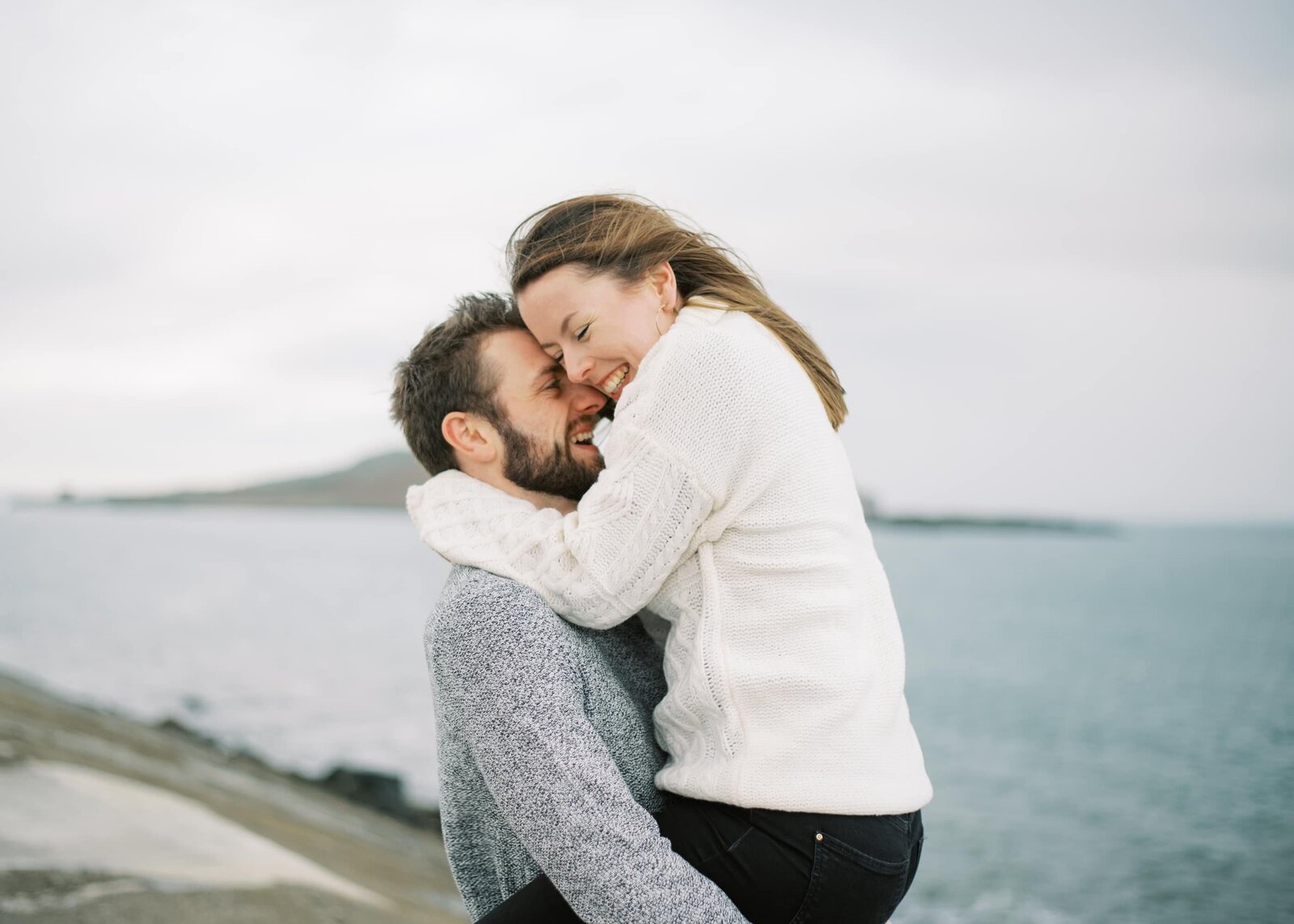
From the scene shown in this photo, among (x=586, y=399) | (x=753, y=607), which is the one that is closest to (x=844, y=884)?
(x=753, y=607)

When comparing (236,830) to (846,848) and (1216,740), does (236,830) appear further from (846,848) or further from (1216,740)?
(1216,740)

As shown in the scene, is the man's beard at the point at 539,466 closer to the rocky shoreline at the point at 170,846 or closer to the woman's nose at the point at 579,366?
the woman's nose at the point at 579,366

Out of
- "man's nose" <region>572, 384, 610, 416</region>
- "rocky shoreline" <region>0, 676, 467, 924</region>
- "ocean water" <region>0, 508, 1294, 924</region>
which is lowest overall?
"ocean water" <region>0, 508, 1294, 924</region>

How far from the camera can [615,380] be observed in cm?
253

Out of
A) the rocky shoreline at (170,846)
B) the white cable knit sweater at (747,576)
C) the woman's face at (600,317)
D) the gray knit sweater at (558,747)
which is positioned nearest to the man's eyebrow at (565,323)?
the woman's face at (600,317)

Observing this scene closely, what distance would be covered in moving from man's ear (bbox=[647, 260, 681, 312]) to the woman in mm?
229

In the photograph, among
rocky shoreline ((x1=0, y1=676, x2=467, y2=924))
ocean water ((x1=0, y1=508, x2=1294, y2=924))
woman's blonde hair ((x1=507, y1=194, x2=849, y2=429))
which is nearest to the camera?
woman's blonde hair ((x1=507, y1=194, x2=849, y2=429))

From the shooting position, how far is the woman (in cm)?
201

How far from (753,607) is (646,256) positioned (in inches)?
34.6

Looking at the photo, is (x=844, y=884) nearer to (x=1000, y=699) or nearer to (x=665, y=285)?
(x=665, y=285)

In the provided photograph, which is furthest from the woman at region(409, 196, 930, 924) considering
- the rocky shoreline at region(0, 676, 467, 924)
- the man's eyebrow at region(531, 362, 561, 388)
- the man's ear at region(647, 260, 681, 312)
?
Answer: the rocky shoreline at region(0, 676, 467, 924)

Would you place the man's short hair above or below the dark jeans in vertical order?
above

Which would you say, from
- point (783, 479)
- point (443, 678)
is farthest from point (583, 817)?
point (783, 479)

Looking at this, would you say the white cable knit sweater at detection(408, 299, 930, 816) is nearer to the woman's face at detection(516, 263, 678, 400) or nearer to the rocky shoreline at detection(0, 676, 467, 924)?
the woman's face at detection(516, 263, 678, 400)
